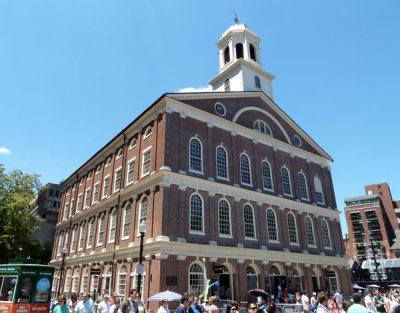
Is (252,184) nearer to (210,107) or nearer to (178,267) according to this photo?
(210,107)

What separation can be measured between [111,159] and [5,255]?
1456cm

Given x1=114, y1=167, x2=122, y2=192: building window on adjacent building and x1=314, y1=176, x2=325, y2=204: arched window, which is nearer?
x1=114, y1=167, x2=122, y2=192: building window on adjacent building

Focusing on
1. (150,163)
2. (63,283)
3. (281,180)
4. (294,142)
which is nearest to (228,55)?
(294,142)

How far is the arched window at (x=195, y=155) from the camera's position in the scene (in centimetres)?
2498

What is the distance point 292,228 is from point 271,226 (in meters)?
3.15

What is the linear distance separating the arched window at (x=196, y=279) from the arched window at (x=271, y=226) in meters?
8.05

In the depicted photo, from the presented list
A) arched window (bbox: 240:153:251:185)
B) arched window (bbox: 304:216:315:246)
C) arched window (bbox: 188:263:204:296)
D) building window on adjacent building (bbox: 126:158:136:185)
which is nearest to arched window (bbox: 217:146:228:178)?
arched window (bbox: 240:153:251:185)

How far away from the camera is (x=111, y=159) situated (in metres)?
33.1

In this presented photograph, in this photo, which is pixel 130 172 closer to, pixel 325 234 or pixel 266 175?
pixel 266 175

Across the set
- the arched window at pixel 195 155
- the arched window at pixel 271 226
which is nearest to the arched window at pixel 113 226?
the arched window at pixel 195 155

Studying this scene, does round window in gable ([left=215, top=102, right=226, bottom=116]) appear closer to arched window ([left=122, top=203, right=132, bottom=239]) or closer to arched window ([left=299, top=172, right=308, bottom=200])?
arched window ([left=122, top=203, right=132, bottom=239])

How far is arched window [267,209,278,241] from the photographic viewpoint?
27.7m

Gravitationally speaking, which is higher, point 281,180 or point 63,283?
point 281,180

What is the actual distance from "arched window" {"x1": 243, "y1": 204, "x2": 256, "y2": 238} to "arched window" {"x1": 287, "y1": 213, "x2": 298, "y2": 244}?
5139mm
